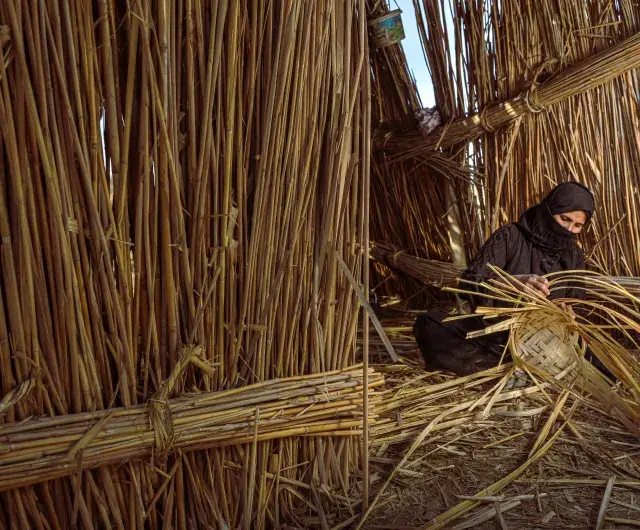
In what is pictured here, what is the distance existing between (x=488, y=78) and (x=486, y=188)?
50 cm

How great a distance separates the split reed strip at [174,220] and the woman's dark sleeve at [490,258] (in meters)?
1.31

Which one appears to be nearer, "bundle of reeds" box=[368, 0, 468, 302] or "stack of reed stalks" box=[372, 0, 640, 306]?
"stack of reed stalks" box=[372, 0, 640, 306]

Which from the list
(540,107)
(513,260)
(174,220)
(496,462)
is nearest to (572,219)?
(513,260)

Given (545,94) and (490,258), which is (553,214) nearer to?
(490,258)

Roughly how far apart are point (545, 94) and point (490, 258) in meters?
0.82

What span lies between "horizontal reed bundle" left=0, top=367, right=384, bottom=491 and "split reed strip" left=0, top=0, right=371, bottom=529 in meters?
0.03

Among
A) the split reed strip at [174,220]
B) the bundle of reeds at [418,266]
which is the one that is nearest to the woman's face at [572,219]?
the bundle of reeds at [418,266]

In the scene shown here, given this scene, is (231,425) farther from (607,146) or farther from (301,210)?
(607,146)

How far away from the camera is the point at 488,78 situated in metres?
3.19

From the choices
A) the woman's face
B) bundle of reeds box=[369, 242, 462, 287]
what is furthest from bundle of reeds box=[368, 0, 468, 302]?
the woman's face

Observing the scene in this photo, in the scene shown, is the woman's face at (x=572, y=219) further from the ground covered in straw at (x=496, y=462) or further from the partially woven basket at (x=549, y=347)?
the ground covered in straw at (x=496, y=462)

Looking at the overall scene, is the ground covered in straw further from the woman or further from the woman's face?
the woman's face

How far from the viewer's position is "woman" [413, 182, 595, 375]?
2625 mm

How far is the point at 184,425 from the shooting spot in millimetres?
1227
